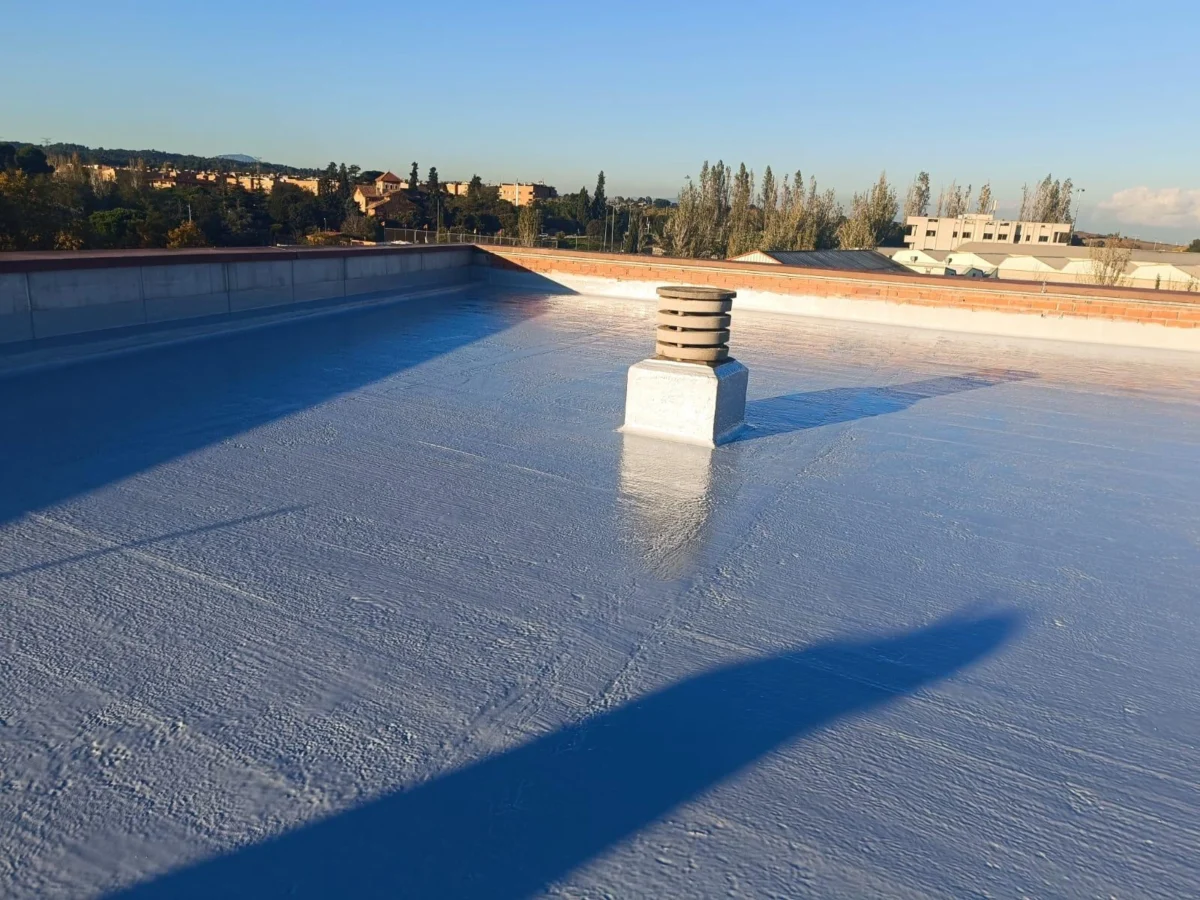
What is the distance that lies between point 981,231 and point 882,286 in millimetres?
66902

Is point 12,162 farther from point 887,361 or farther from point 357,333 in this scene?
point 887,361

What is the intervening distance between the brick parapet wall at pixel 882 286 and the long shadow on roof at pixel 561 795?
39.2 feet

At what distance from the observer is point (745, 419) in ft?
24.8

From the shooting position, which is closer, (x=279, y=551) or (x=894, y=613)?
(x=894, y=613)

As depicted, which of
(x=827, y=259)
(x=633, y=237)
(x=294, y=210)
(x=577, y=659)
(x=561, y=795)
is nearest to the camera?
(x=561, y=795)

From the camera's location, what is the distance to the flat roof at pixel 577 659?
2361 mm

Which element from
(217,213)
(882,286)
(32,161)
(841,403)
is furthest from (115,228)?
(841,403)

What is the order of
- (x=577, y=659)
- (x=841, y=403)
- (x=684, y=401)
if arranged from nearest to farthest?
1. (x=577, y=659)
2. (x=684, y=401)
3. (x=841, y=403)

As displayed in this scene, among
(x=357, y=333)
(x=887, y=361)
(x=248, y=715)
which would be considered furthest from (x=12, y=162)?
(x=248, y=715)

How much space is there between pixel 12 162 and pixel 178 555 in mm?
63747

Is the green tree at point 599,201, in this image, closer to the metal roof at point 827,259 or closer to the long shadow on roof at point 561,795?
the metal roof at point 827,259

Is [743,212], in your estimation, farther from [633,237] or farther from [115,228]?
[115,228]

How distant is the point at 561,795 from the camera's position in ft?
8.41

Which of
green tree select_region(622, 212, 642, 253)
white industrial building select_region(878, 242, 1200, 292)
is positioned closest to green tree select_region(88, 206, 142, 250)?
green tree select_region(622, 212, 642, 253)
